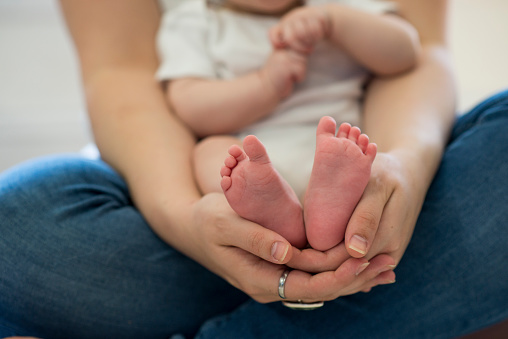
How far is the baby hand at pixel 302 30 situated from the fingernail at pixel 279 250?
0.34 m

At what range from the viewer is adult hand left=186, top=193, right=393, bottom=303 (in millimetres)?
521

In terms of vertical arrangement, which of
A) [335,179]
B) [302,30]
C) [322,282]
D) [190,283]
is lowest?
[190,283]

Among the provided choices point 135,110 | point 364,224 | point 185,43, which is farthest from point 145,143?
point 364,224

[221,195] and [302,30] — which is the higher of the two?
[302,30]

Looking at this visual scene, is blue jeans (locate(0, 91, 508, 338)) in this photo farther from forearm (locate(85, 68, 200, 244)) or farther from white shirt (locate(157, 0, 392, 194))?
white shirt (locate(157, 0, 392, 194))

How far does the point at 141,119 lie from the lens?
80 centimetres

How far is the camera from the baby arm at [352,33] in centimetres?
72

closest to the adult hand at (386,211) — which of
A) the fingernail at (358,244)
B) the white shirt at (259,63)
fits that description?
the fingernail at (358,244)

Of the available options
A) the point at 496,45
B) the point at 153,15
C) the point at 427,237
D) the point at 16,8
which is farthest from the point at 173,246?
the point at 496,45

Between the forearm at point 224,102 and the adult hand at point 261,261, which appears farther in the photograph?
the forearm at point 224,102

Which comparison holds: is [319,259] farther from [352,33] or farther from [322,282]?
[352,33]

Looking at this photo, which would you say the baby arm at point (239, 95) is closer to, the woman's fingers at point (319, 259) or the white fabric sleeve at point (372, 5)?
the white fabric sleeve at point (372, 5)

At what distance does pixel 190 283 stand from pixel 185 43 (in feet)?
1.33

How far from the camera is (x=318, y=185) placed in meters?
0.53
